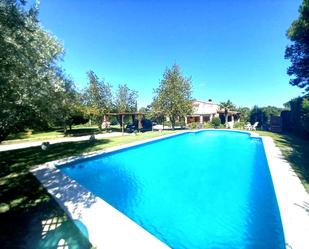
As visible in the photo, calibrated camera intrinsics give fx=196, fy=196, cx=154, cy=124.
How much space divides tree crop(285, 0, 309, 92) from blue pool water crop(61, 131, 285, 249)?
13749 mm

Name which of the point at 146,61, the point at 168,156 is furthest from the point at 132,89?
the point at 168,156

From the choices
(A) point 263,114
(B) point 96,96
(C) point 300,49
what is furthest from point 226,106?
(B) point 96,96

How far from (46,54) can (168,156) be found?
434 inches

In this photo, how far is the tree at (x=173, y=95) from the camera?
31.5 meters

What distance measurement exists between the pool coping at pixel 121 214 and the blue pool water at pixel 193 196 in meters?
0.48

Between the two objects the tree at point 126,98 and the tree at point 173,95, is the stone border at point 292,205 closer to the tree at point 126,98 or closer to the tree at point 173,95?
the tree at point 173,95

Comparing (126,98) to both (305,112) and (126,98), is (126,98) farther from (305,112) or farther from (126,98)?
(305,112)

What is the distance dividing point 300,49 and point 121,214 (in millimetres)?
24321

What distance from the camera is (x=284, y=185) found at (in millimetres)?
7395

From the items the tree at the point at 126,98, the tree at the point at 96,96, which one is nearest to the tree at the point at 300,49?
the tree at the point at 126,98

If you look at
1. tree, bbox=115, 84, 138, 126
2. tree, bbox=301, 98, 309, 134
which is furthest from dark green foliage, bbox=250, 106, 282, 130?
tree, bbox=115, 84, 138, 126

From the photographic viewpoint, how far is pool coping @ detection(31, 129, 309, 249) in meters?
4.38

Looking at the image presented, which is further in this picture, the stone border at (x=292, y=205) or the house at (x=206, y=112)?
the house at (x=206, y=112)

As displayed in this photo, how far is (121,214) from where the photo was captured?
5711mm
